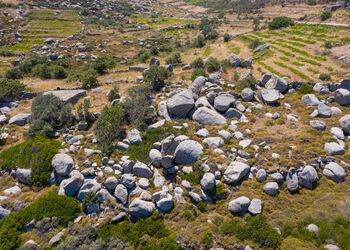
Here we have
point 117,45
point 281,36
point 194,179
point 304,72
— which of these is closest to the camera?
point 194,179

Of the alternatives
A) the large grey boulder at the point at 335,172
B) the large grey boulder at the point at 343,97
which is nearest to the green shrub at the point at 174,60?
the large grey boulder at the point at 343,97

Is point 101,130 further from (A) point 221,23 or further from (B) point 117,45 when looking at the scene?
(A) point 221,23

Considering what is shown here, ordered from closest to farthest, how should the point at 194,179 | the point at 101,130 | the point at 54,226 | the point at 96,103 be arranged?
the point at 54,226 < the point at 194,179 < the point at 101,130 < the point at 96,103

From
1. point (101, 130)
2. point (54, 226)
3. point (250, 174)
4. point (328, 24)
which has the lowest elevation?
point (54, 226)

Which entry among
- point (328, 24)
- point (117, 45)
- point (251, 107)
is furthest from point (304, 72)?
point (117, 45)

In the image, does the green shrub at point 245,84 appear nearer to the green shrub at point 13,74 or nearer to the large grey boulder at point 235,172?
the large grey boulder at point 235,172

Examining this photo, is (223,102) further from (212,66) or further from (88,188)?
(88,188)
